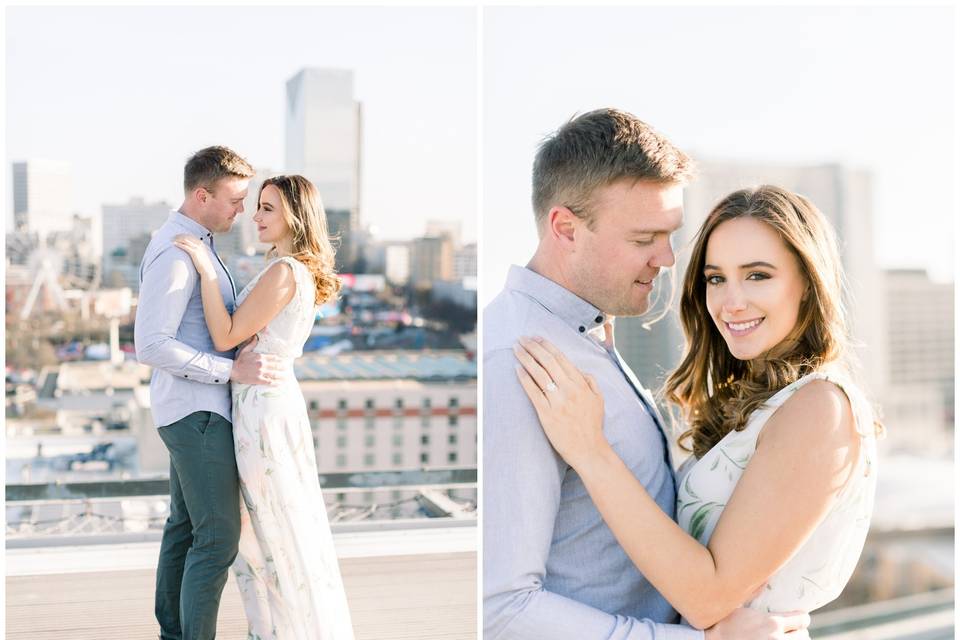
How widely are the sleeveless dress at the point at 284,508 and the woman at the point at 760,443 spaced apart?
1.01m

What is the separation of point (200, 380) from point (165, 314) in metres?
0.20

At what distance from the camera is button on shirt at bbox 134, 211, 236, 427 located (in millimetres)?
2328

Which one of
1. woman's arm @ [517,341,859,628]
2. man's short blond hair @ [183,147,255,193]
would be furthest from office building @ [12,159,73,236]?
woman's arm @ [517,341,859,628]

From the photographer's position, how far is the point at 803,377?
169 centimetres

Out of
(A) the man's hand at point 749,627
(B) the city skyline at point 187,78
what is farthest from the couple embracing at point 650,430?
(B) the city skyline at point 187,78

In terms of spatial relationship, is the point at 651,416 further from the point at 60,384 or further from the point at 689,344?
the point at 60,384

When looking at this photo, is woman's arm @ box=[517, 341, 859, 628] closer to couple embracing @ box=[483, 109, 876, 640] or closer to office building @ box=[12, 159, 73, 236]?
couple embracing @ box=[483, 109, 876, 640]

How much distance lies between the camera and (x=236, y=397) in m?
2.46

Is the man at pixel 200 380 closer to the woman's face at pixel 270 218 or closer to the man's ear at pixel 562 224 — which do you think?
the woman's face at pixel 270 218

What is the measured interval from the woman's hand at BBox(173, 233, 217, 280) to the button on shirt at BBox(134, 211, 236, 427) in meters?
0.02

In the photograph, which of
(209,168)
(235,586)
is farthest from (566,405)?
(235,586)

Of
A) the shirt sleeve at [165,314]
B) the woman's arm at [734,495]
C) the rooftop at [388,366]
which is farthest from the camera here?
the rooftop at [388,366]

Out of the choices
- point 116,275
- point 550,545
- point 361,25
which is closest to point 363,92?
point 361,25

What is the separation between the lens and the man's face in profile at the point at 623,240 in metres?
1.79
